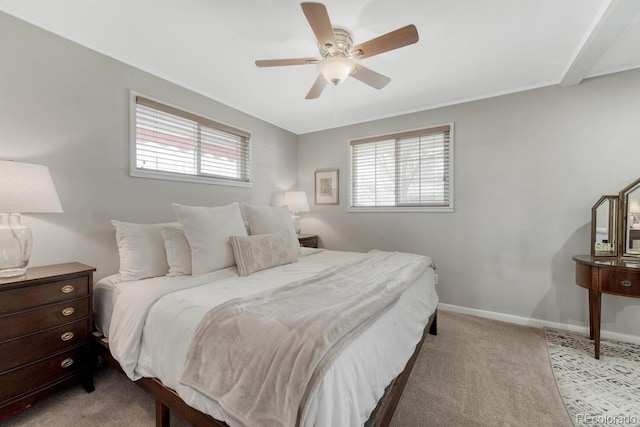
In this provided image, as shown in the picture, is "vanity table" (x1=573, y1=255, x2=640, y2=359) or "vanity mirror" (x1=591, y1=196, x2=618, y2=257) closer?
"vanity table" (x1=573, y1=255, x2=640, y2=359)

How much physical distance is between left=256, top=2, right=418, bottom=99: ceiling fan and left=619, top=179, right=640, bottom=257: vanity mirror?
2382mm

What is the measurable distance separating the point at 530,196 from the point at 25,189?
4.21 m

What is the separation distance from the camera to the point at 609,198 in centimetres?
244

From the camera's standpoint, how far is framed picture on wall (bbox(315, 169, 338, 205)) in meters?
4.14

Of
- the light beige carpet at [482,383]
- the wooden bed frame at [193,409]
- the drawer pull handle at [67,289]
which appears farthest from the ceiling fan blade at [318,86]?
the light beige carpet at [482,383]

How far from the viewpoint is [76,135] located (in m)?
2.09

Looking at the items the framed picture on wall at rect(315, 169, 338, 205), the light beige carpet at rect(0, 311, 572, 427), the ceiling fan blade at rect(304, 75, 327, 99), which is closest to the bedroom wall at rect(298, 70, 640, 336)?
the light beige carpet at rect(0, 311, 572, 427)

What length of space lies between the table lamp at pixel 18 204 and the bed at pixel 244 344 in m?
0.47

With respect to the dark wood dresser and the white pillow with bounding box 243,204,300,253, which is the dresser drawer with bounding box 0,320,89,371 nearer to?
the dark wood dresser

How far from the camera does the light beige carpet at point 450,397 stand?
5.13ft

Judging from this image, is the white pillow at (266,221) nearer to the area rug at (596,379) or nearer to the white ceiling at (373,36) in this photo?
the white ceiling at (373,36)

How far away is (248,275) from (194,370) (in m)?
0.85

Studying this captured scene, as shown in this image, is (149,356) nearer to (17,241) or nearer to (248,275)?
(248,275)

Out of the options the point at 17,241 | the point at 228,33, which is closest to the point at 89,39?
the point at 228,33
